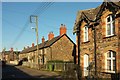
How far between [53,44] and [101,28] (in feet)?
91.6

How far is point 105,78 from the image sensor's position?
2020cm

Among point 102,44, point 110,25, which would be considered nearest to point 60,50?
point 102,44

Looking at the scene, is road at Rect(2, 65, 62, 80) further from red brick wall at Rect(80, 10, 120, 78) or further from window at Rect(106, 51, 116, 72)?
window at Rect(106, 51, 116, 72)

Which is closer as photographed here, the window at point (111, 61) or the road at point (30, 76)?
the window at point (111, 61)

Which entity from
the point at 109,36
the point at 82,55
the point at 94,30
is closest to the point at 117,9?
the point at 109,36

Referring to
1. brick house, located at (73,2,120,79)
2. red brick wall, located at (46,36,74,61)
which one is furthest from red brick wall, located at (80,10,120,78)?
red brick wall, located at (46,36,74,61)

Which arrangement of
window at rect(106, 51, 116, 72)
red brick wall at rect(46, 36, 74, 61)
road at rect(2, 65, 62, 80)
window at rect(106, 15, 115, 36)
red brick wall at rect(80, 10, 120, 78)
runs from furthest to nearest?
red brick wall at rect(46, 36, 74, 61), road at rect(2, 65, 62, 80), window at rect(106, 15, 115, 36), window at rect(106, 51, 116, 72), red brick wall at rect(80, 10, 120, 78)

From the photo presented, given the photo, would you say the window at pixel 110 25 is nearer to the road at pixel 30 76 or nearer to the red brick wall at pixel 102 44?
the red brick wall at pixel 102 44

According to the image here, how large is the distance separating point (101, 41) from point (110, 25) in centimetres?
189

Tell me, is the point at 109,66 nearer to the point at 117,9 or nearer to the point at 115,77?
the point at 115,77

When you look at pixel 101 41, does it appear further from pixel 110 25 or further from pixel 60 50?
pixel 60 50

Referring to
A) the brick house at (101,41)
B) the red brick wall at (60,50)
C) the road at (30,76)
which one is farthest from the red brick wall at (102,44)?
the red brick wall at (60,50)

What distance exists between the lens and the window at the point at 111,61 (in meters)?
19.4

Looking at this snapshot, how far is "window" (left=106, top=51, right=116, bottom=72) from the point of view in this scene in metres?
19.4
